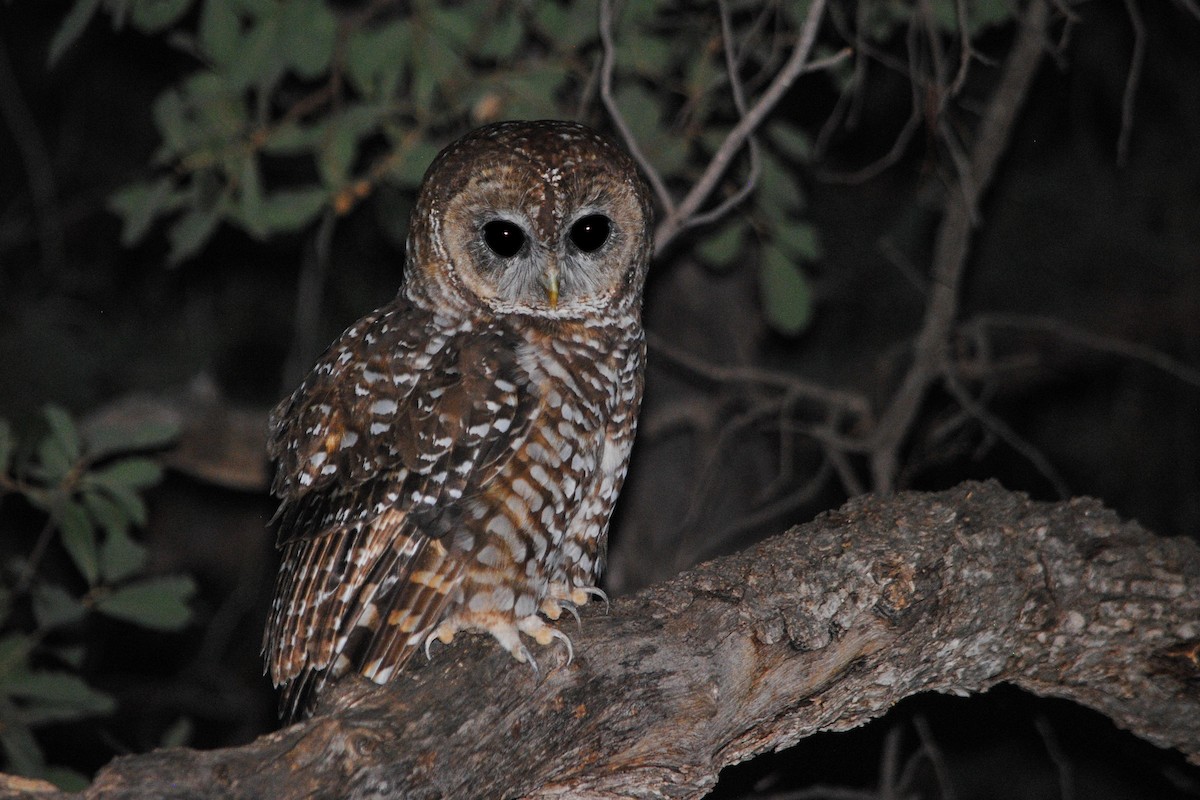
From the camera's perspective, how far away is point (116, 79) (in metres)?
6.95

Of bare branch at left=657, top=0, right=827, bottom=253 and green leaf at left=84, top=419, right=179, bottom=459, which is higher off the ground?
bare branch at left=657, top=0, right=827, bottom=253

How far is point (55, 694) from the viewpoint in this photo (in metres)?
3.79

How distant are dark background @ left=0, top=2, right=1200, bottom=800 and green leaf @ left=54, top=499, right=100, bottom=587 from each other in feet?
4.85

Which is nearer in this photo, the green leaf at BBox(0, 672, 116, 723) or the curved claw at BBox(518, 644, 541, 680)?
the curved claw at BBox(518, 644, 541, 680)

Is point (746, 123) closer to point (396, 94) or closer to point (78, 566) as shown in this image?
point (396, 94)

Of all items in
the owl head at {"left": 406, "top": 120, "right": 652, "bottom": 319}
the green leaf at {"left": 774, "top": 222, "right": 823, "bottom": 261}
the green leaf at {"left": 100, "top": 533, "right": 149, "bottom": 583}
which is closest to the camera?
the owl head at {"left": 406, "top": 120, "right": 652, "bottom": 319}

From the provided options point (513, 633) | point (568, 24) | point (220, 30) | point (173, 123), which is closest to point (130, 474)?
point (173, 123)

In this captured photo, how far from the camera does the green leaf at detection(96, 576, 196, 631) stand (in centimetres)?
372

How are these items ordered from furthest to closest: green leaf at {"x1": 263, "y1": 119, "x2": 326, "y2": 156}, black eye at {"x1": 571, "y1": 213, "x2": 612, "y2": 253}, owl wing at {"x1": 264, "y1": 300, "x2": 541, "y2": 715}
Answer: green leaf at {"x1": 263, "y1": 119, "x2": 326, "y2": 156} < black eye at {"x1": 571, "y1": 213, "x2": 612, "y2": 253} < owl wing at {"x1": 264, "y1": 300, "x2": 541, "y2": 715}

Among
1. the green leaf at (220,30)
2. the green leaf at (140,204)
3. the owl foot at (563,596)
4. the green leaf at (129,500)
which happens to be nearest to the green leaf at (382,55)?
the green leaf at (220,30)

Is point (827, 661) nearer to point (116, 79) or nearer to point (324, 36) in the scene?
point (324, 36)

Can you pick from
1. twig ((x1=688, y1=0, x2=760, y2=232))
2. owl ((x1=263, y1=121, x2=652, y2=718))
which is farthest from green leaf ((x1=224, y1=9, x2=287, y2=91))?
twig ((x1=688, y1=0, x2=760, y2=232))

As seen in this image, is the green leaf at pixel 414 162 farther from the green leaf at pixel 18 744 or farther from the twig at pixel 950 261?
the green leaf at pixel 18 744

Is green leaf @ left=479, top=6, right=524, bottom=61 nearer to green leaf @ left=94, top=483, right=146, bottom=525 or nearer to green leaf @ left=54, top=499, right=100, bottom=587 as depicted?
green leaf @ left=94, top=483, right=146, bottom=525
